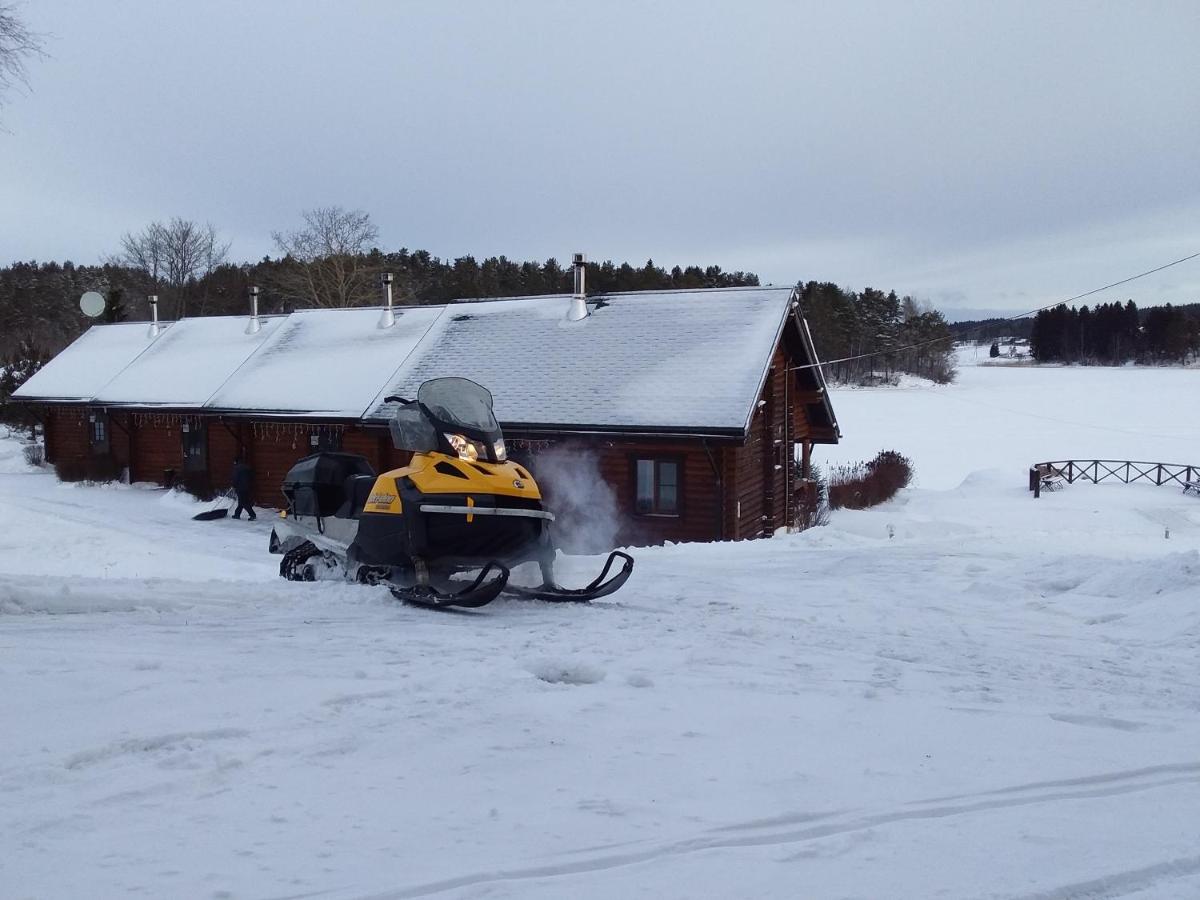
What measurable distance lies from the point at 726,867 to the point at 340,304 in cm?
5094

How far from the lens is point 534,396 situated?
62.6 ft

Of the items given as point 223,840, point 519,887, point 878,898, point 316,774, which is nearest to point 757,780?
point 878,898

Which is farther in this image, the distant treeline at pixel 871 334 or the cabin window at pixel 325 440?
the distant treeline at pixel 871 334

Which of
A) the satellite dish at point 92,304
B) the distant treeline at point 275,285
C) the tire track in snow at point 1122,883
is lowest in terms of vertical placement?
the tire track in snow at point 1122,883

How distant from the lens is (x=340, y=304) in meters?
51.0

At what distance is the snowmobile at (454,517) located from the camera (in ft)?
24.6

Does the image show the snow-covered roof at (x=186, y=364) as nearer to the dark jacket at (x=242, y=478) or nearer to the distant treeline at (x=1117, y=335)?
the dark jacket at (x=242, y=478)

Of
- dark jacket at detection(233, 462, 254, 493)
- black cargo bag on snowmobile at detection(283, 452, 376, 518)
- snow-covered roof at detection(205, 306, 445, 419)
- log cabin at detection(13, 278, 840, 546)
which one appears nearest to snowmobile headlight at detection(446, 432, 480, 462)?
black cargo bag on snowmobile at detection(283, 452, 376, 518)

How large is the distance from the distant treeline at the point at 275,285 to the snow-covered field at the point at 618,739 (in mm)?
47636

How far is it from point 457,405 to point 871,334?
8442 centimetres

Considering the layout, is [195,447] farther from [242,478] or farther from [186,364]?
[242,478]

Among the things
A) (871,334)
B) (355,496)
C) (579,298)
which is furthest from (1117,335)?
(355,496)

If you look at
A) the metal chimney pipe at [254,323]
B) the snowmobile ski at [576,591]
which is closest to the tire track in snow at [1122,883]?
the snowmobile ski at [576,591]

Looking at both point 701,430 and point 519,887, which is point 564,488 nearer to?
point 701,430
